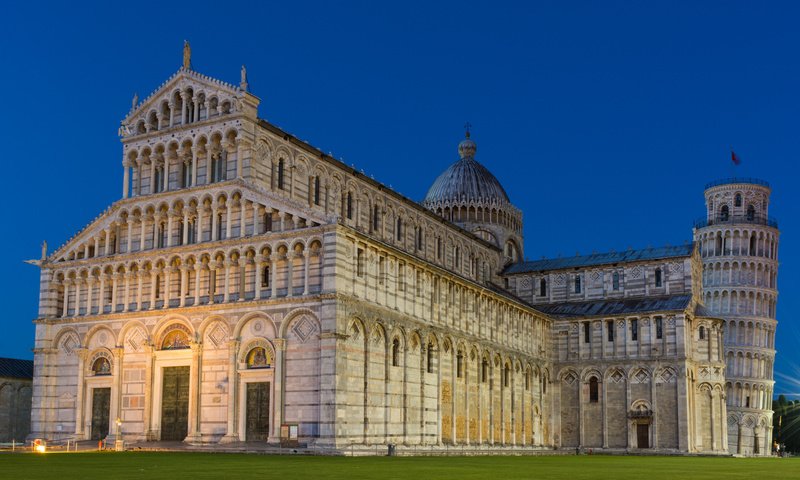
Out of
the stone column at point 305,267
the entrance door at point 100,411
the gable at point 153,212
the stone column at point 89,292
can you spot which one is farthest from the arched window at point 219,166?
the entrance door at point 100,411

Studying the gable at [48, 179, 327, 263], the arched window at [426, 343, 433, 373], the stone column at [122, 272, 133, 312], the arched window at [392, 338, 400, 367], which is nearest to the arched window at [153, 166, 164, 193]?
the gable at [48, 179, 327, 263]

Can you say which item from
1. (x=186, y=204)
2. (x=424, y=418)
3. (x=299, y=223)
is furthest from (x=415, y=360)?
(x=186, y=204)

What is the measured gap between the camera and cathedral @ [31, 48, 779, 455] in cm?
4803

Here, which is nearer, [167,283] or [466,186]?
[167,283]

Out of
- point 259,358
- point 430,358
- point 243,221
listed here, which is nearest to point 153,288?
point 243,221

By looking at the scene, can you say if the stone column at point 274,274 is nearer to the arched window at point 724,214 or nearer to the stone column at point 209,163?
the stone column at point 209,163

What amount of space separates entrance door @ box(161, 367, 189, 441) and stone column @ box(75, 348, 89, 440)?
5.73 metres

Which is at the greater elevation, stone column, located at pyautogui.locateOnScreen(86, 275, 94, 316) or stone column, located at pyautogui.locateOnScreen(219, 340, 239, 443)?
stone column, located at pyautogui.locateOnScreen(86, 275, 94, 316)

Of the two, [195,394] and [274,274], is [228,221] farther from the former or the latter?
[195,394]

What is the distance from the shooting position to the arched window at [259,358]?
48656 millimetres

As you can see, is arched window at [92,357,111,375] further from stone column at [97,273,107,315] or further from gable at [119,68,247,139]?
gable at [119,68,247,139]

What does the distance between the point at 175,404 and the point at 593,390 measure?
36226 millimetres

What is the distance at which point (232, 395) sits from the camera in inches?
1934

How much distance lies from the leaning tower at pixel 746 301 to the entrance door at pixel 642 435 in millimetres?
35240
